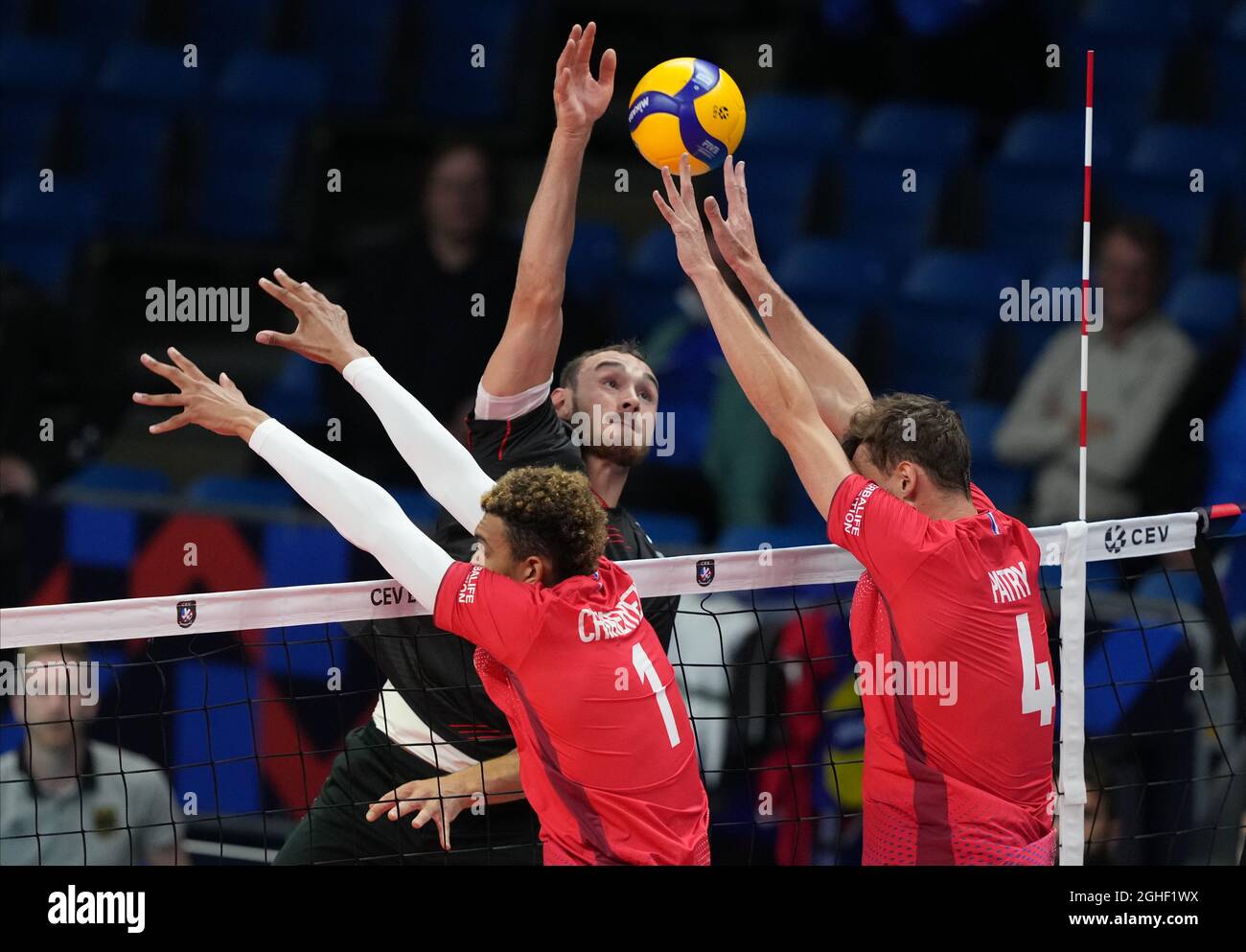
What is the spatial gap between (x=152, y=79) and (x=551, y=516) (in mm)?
7620

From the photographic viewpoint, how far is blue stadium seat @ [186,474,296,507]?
29.7ft

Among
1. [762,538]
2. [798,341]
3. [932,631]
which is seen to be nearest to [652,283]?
[762,538]

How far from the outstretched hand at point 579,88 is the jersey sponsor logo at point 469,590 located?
1331 mm

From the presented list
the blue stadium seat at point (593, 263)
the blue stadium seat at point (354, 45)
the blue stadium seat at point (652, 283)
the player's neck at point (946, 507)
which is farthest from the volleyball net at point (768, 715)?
the blue stadium seat at point (354, 45)

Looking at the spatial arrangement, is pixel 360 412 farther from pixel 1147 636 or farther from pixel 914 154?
pixel 1147 636

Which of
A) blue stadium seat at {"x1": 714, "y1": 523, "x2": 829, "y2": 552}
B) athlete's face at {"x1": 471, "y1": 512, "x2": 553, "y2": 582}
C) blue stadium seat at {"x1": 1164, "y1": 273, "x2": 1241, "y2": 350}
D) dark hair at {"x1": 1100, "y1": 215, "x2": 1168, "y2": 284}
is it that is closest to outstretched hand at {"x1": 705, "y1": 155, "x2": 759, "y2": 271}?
athlete's face at {"x1": 471, "y1": 512, "x2": 553, "y2": 582}

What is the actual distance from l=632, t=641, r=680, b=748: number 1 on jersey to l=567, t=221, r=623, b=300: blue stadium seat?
17.6ft

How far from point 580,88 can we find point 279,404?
4.95 meters

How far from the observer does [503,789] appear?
16.5 feet

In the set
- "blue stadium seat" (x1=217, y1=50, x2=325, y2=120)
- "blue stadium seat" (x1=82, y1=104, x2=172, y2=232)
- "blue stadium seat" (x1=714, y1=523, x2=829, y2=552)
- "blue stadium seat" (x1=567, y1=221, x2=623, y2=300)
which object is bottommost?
"blue stadium seat" (x1=714, y1=523, x2=829, y2=552)

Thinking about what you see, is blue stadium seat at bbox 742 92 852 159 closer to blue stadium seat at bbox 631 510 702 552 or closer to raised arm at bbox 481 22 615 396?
blue stadium seat at bbox 631 510 702 552

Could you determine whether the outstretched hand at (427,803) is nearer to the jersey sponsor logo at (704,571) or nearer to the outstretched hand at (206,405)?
the jersey sponsor logo at (704,571)

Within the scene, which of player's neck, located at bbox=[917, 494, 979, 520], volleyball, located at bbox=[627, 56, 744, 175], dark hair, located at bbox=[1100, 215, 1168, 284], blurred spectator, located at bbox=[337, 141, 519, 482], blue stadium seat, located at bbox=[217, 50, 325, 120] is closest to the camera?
player's neck, located at bbox=[917, 494, 979, 520]
